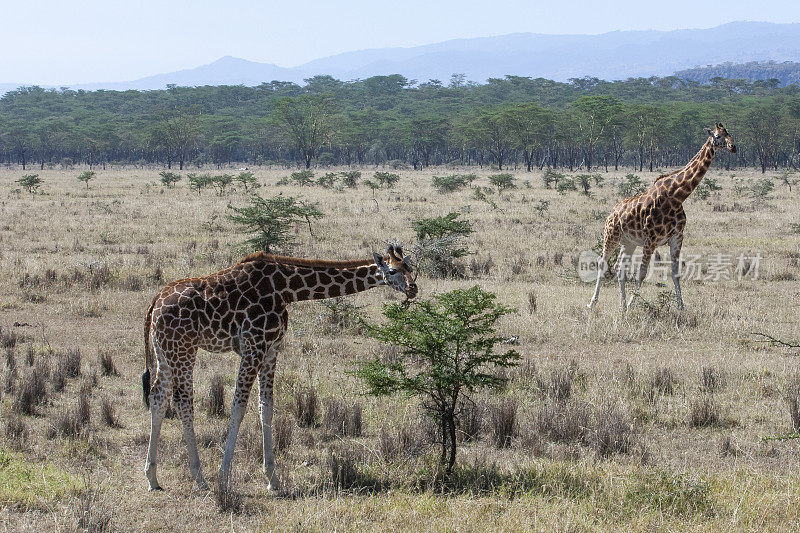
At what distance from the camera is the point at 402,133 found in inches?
3386

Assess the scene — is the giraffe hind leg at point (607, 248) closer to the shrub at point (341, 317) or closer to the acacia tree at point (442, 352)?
the shrub at point (341, 317)

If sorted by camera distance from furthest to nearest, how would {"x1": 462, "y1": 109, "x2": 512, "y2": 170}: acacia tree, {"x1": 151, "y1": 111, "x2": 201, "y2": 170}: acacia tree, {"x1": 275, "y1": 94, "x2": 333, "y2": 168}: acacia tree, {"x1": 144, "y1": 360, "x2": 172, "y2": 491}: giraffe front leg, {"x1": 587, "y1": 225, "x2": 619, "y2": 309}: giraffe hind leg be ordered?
1. {"x1": 151, "y1": 111, "x2": 201, "y2": 170}: acacia tree
2. {"x1": 462, "y1": 109, "x2": 512, "y2": 170}: acacia tree
3. {"x1": 275, "y1": 94, "x2": 333, "y2": 168}: acacia tree
4. {"x1": 587, "y1": 225, "x2": 619, "y2": 309}: giraffe hind leg
5. {"x1": 144, "y1": 360, "x2": 172, "y2": 491}: giraffe front leg

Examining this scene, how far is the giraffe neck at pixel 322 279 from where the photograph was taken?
22.2 ft

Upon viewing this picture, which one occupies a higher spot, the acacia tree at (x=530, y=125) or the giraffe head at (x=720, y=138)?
the acacia tree at (x=530, y=125)

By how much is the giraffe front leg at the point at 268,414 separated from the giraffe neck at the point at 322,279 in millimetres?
557

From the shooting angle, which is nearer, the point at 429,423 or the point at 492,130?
the point at 429,423

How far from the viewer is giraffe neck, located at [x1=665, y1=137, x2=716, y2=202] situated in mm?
13281

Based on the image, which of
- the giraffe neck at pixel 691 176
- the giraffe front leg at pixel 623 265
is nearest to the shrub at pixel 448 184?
the giraffe front leg at pixel 623 265

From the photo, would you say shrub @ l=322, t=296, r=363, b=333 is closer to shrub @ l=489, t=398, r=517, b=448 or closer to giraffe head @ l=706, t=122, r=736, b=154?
shrub @ l=489, t=398, r=517, b=448

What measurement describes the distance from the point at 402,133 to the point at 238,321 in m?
80.9

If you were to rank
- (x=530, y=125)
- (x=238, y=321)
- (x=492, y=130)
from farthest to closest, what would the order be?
(x=492, y=130), (x=530, y=125), (x=238, y=321)

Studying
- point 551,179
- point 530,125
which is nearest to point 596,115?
point 530,125

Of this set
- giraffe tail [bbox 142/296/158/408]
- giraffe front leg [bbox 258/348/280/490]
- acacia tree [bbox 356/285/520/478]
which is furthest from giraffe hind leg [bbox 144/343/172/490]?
acacia tree [bbox 356/285/520/478]

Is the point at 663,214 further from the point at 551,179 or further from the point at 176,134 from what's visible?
the point at 176,134
